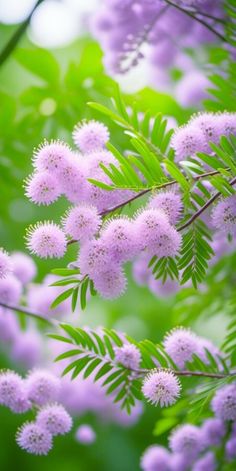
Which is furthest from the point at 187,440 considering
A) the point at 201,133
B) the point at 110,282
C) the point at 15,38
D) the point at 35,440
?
the point at 15,38

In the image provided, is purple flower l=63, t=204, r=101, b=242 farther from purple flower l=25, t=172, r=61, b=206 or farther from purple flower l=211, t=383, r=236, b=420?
purple flower l=211, t=383, r=236, b=420

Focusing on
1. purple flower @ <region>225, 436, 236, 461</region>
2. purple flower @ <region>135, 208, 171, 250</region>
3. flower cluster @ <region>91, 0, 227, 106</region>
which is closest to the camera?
purple flower @ <region>135, 208, 171, 250</region>

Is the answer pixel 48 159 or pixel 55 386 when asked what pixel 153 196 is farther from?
pixel 55 386

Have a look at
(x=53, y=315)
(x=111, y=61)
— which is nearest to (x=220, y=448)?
(x=53, y=315)

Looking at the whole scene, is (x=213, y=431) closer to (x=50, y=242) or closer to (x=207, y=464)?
(x=207, y=464)

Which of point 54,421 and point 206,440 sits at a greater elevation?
point 54,421

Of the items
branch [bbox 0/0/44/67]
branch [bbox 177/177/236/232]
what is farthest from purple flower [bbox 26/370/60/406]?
branch [bbox 0/0/44/67]
